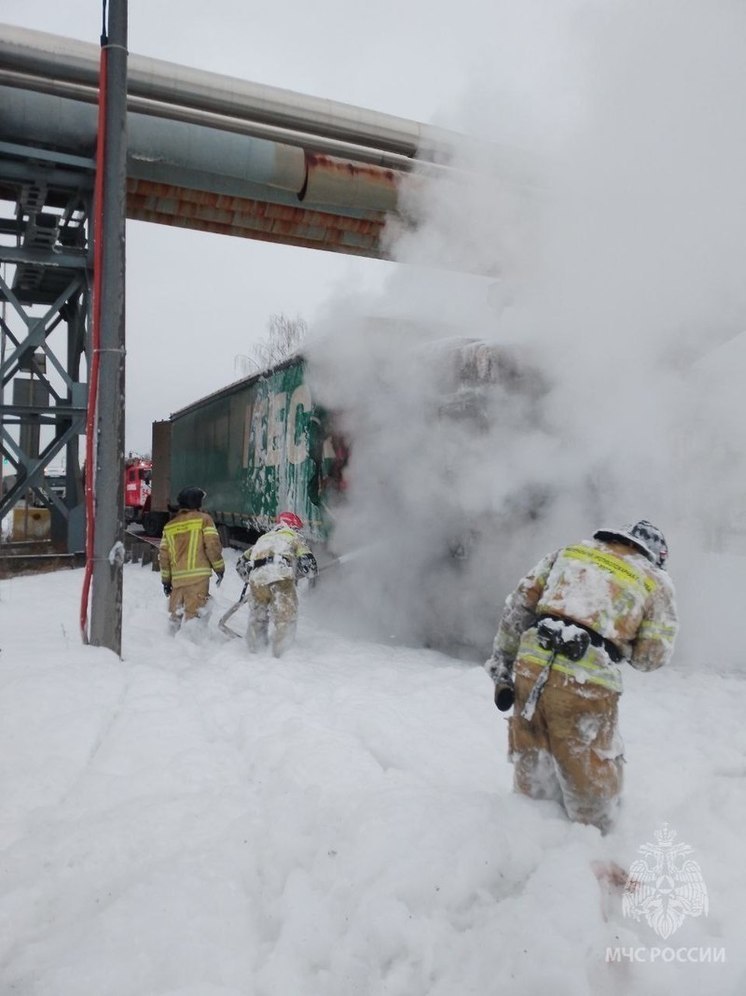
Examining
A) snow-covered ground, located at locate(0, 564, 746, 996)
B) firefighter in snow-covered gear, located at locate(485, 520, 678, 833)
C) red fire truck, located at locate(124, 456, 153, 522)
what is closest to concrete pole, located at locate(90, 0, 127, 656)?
snow-covered ground, located at locate(0, 564, 746, 996)

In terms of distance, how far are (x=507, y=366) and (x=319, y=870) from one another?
5.05 metres

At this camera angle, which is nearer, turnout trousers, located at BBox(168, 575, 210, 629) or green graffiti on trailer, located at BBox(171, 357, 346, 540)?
turnout trousers, located at BBox(168, 575, 210, 629)

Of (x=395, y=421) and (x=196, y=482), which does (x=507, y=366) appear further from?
(x=196, y=482)

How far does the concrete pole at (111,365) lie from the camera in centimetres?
591

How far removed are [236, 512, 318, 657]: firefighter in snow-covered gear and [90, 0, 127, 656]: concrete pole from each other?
1.45m

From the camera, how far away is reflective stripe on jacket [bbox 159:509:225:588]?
24.3 ft

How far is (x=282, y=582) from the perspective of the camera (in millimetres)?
7117

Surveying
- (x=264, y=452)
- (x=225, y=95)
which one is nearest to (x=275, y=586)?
(x=264, y=452)

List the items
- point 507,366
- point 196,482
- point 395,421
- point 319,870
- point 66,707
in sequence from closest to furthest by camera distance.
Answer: point 319,870
point 66,707
point 507,366
point 395,421
point 196,482

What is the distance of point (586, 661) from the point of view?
3.18m

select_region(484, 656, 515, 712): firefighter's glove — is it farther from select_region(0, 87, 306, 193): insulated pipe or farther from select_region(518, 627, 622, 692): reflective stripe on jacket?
select_region(0, 87, 306, 193): insulated pipe

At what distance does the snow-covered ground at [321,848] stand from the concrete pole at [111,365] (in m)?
0.58

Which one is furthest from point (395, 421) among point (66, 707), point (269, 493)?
point (66, 707)

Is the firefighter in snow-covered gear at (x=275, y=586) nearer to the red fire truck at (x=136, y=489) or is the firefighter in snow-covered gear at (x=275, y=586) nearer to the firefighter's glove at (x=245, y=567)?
the firefighter's glove at (x=245, y=567)
